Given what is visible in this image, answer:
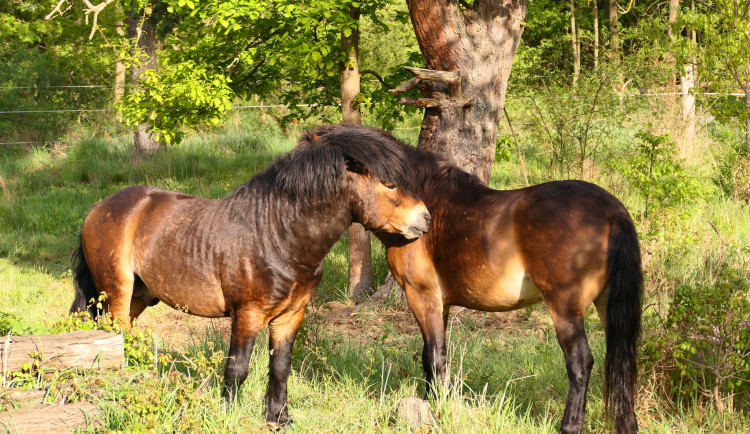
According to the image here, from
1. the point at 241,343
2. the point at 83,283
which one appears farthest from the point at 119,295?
the point at 241,343

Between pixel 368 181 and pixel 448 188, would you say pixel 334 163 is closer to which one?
pixel 368 181

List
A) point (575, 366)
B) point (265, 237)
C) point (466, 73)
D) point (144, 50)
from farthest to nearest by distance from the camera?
point (144, 50) < point (466, 73) < point (265, 237) < point (575, 366)

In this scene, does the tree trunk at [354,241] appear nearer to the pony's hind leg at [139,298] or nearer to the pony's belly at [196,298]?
the pony's hind leg at [139,298]

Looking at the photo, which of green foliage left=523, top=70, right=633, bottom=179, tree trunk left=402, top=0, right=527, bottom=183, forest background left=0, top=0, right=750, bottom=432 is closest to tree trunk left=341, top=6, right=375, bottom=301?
forest background left=0, top=0, right=750, bottom=432

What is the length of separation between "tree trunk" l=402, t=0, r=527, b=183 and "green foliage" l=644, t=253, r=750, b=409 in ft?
8.76

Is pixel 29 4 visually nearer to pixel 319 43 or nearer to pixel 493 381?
pixel 319 43

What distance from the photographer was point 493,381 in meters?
5.55

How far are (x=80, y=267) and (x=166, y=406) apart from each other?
1.98 m

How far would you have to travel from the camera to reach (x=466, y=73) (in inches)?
280

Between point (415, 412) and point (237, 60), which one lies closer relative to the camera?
point (415, 412)

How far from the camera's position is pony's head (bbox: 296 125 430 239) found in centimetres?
445

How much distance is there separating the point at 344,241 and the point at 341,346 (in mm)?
4614

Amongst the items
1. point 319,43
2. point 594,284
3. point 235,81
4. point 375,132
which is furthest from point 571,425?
point 235,81

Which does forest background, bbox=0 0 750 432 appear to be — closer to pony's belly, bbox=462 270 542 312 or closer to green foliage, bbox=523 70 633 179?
green foliage, bbox=523 70 633 179
